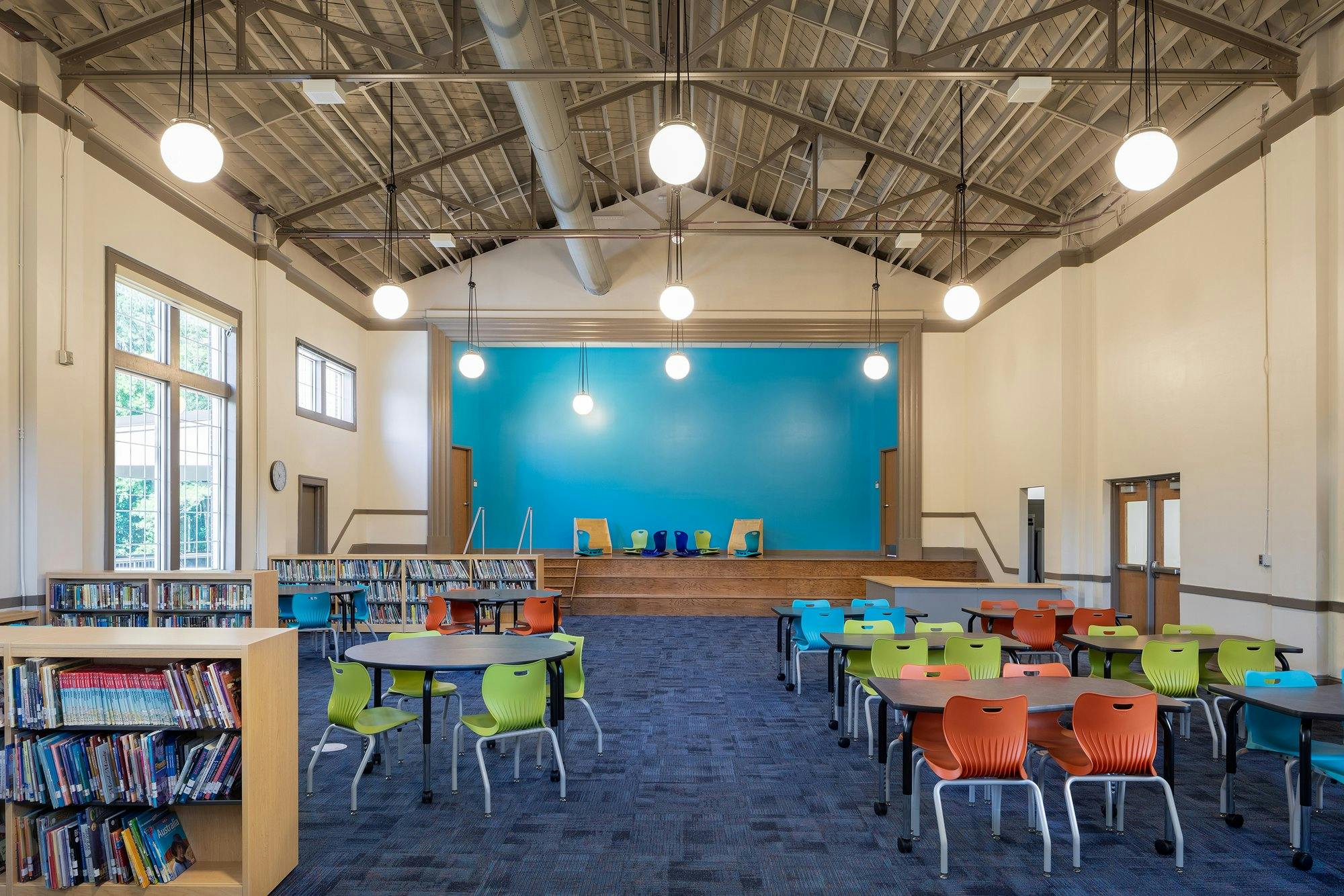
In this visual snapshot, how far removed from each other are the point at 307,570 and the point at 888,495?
31.2ft

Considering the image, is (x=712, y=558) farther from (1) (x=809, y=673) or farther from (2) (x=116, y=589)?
(2) (x=116, y=589)

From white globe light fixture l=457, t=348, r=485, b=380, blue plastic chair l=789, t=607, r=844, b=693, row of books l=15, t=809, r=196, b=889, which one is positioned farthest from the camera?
white globe light fixture l=457, t=348, r=485, b=380

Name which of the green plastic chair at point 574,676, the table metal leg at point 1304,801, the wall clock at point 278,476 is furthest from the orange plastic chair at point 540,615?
the table metal leg at point 1304,801

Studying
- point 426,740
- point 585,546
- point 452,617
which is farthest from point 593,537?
point 426,740

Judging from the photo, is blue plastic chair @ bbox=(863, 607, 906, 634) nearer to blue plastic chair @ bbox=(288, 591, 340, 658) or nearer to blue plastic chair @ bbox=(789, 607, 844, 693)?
blue plastic chair @ bbox=(789, 607, 844, 693)

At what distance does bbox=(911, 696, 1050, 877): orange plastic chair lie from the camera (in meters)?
3.55

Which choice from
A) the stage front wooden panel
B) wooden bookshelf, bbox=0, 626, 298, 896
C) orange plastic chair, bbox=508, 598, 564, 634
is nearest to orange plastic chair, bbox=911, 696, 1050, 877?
wooden bookshelf, bbox=0, 626, 298, 896

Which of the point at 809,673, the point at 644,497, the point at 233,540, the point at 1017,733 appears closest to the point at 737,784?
the point at 1017,733

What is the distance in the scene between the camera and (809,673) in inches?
316

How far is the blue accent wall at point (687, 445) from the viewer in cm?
1561

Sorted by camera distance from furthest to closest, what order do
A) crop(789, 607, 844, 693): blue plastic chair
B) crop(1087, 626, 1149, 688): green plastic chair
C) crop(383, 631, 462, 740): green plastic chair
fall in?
crop(789, 607, 844, 693): blue plastic chair → crop(1087, 626, 1149, 688): green plastic chair → crop(383, 631, 462, 740): green plastic chair

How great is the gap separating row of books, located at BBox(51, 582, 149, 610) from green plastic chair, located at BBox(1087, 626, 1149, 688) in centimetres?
716

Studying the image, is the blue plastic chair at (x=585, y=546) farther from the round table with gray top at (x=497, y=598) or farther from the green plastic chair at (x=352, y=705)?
the green plastic chair at (x=352, y=705)

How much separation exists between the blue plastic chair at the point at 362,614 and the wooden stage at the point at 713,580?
314 cm
